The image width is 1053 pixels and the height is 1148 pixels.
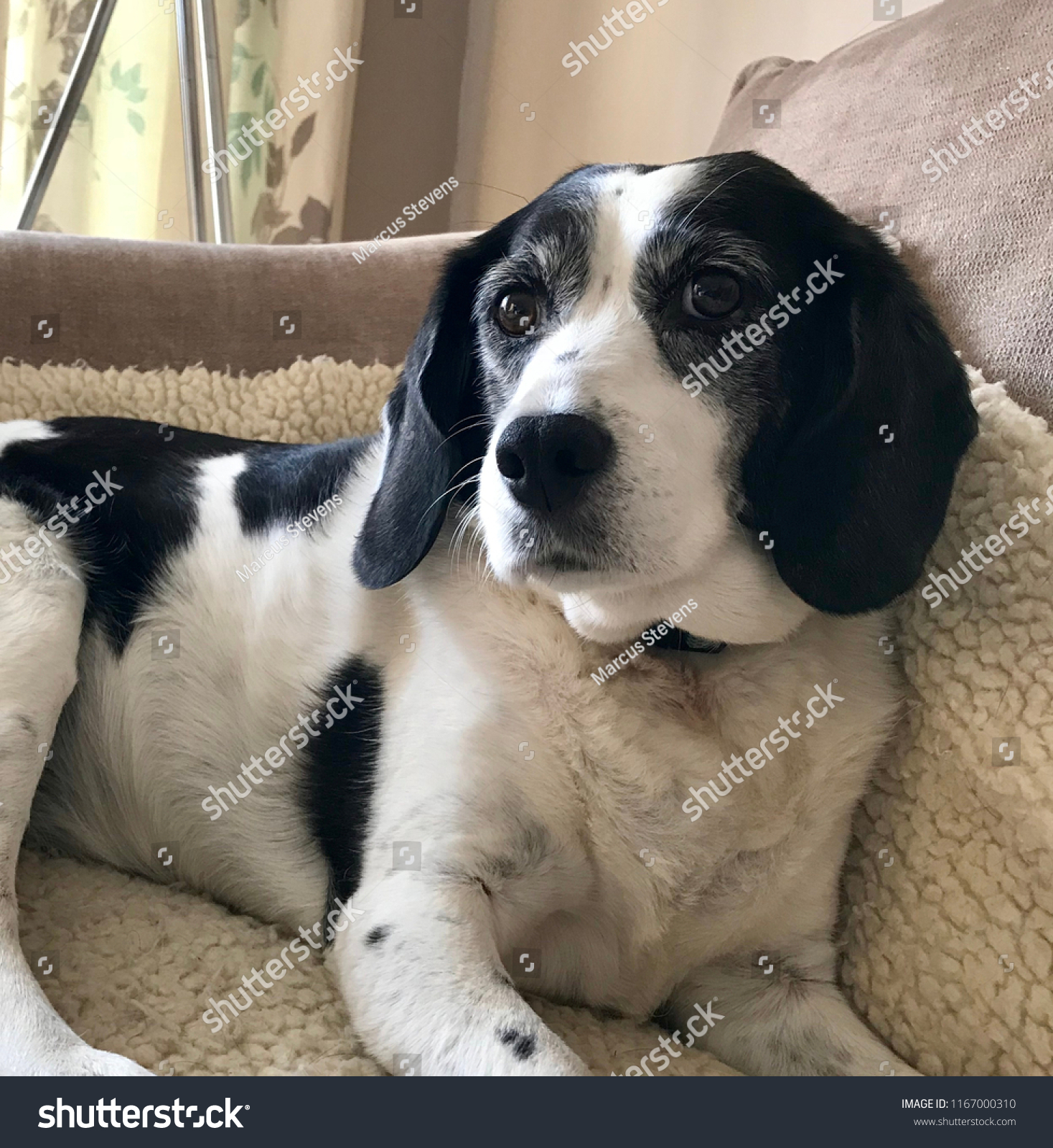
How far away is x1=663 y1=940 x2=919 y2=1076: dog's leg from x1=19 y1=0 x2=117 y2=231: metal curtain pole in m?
2.11

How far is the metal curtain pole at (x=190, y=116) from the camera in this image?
256cm

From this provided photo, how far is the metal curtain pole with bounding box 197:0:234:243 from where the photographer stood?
2.72 meters

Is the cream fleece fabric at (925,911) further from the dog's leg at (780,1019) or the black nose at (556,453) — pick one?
the black nose at (556,453)

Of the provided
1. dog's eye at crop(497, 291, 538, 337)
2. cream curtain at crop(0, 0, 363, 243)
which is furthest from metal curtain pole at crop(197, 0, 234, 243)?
dog's eye at crop(497, 291, 538, 337)

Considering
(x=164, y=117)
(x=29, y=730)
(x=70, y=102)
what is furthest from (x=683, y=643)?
(x=164, y=117)

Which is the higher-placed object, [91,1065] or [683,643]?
[683,643]

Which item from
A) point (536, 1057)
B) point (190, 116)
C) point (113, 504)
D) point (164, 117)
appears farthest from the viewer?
point (164, 117)

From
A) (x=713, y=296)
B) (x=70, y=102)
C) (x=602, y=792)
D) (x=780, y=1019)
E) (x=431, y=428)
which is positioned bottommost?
(x=780, y=1019)

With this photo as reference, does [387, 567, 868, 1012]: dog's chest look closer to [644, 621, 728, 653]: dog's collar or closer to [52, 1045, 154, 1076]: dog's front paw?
[644, 621, 728, 653]: dog's collar

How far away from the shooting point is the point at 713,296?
121cm

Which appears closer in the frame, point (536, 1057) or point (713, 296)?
point (536, 1057)

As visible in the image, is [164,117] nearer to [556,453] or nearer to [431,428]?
[431,428]

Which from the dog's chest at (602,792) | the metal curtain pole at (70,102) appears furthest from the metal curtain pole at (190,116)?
the dog's chest at (602,792)

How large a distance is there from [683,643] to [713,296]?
1.27 ft
